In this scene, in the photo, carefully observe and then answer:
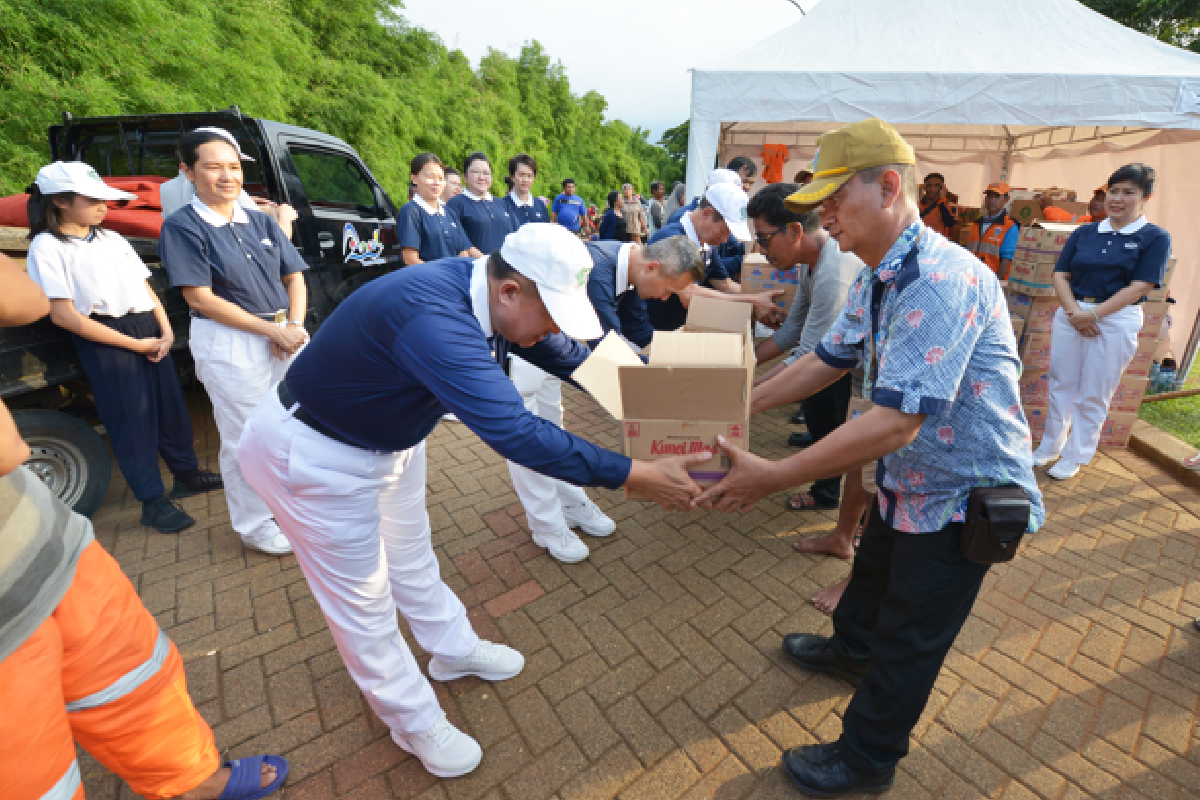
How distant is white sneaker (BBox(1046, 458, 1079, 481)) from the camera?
13.6 feet

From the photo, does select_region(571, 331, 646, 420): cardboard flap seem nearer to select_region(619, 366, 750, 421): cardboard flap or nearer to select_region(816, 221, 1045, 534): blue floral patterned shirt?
select_region(619, 366, 750, 421): cardboard flap

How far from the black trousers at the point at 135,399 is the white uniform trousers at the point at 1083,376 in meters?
6.14

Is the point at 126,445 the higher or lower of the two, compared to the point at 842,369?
lower

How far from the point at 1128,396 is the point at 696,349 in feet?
14.7

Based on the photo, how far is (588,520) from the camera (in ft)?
11.4

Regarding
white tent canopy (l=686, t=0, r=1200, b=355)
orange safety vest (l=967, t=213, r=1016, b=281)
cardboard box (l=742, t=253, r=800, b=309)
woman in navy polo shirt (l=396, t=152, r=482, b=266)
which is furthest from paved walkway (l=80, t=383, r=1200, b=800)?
white tent canopy (l=686, t=0, r=1200, b=355)

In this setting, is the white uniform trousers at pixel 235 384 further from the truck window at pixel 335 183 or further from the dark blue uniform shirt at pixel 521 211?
the dark blue uniform shirt at pixel 521 211

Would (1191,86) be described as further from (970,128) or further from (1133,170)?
(970,128)

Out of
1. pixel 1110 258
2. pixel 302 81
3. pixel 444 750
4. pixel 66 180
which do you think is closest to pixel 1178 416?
pixel 1110 258

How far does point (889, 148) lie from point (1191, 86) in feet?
18.6

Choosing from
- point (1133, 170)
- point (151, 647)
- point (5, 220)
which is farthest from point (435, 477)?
point (1133, 170)

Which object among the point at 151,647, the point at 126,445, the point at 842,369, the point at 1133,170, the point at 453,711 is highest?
the point at 1133,170

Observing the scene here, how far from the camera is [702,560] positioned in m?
3.25

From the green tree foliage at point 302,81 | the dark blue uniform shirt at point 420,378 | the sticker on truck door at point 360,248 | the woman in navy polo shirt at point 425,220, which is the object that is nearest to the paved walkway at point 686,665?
the dark blue uniform shirt at point 420,378
